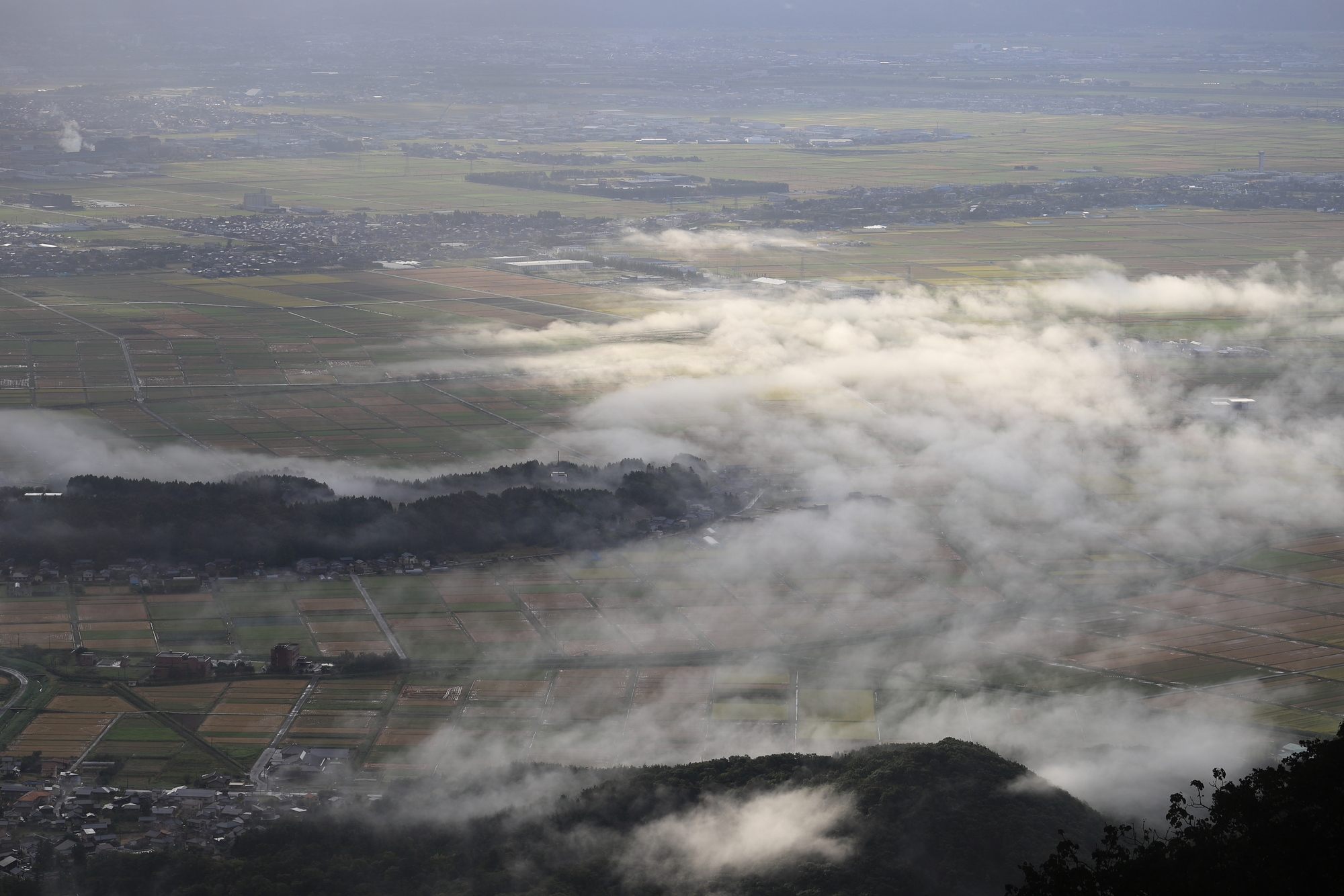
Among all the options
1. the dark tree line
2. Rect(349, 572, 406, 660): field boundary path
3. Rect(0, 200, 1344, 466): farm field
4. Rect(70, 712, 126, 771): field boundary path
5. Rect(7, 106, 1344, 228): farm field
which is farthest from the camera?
Rect(7, 106, 1344, 228): farm field

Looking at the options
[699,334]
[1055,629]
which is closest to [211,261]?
[699,334]

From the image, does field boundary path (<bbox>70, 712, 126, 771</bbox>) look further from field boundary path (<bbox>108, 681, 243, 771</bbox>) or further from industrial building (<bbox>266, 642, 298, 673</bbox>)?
industrial building (<bbox>266, 642, 298, 673</bbox>)

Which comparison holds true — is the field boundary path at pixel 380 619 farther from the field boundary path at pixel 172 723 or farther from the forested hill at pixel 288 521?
the field boundary path at pixel 172 723

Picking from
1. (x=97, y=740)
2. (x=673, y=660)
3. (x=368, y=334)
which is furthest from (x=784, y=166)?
(x=97, y=740)

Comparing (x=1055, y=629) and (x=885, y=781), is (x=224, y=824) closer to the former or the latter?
(x=885, y=781)

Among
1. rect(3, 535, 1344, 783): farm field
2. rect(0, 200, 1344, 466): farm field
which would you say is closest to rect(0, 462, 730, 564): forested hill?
rect(3, 535, 1344, 783): farm field

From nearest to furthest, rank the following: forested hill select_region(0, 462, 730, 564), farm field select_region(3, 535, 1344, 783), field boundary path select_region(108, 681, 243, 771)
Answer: field boundary path select_region(108, 681, 243, 771)
farm field select_region(3, 535, 1344, 783)
forested hill select_region(0, 462, 730, 564)
